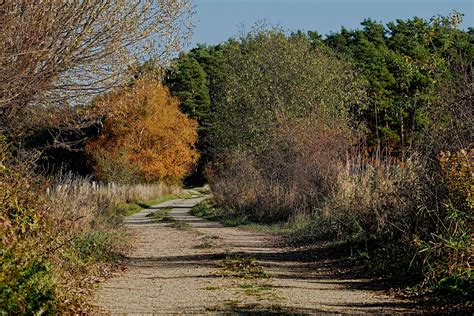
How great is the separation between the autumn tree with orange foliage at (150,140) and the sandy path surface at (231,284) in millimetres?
32403

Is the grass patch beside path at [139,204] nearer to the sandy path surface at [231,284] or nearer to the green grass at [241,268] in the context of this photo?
the sandy path surface at [231,284]

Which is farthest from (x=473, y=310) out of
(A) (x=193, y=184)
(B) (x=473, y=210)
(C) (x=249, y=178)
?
(A) (x=193, y=184)

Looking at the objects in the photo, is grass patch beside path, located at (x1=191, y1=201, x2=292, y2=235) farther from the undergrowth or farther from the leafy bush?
the undergrowth

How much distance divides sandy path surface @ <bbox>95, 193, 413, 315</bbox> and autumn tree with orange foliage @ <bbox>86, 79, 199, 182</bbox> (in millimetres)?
32403

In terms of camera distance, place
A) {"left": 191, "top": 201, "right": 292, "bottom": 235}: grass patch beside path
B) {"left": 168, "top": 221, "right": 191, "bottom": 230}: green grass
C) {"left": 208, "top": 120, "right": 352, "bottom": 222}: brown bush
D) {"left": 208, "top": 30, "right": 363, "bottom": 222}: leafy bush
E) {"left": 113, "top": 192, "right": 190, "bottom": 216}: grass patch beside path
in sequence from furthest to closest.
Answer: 1. {"left": 113, "top": 192, "right": 190, "bottom": 216}: grass patch beside path
2. {"left": 208, "top": 30, "right": 363, "bottom": 222}: leafy bush
3. {"left": 168, "top": 221, "right": 191, "bottom": 230}: green grass
4. {"left": 191, "top": 201, "right": 292, "bottom": 235}: grass patch beside path
5. {"left": 208, "top": 120, "right": 352, "bottom": 222}: brown bush

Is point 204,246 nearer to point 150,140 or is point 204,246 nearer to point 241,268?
point 241,268

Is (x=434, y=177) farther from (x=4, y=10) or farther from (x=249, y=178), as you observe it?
(x=249, y=178)

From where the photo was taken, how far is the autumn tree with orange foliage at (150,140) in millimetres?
59875

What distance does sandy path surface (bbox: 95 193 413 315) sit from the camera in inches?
493

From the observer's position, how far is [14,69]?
1489cm

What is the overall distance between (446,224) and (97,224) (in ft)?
44.6

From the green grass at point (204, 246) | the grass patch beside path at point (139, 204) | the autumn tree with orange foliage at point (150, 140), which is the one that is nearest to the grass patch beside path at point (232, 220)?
the grass patch beside path at point (139, 204)

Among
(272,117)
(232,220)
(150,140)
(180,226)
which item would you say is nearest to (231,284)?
(180,226)

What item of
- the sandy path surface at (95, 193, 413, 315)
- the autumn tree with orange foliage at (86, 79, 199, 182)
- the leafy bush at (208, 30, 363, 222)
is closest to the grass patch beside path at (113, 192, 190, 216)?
the autumn tree with orange foliage at (86, 79, 199, 182)
